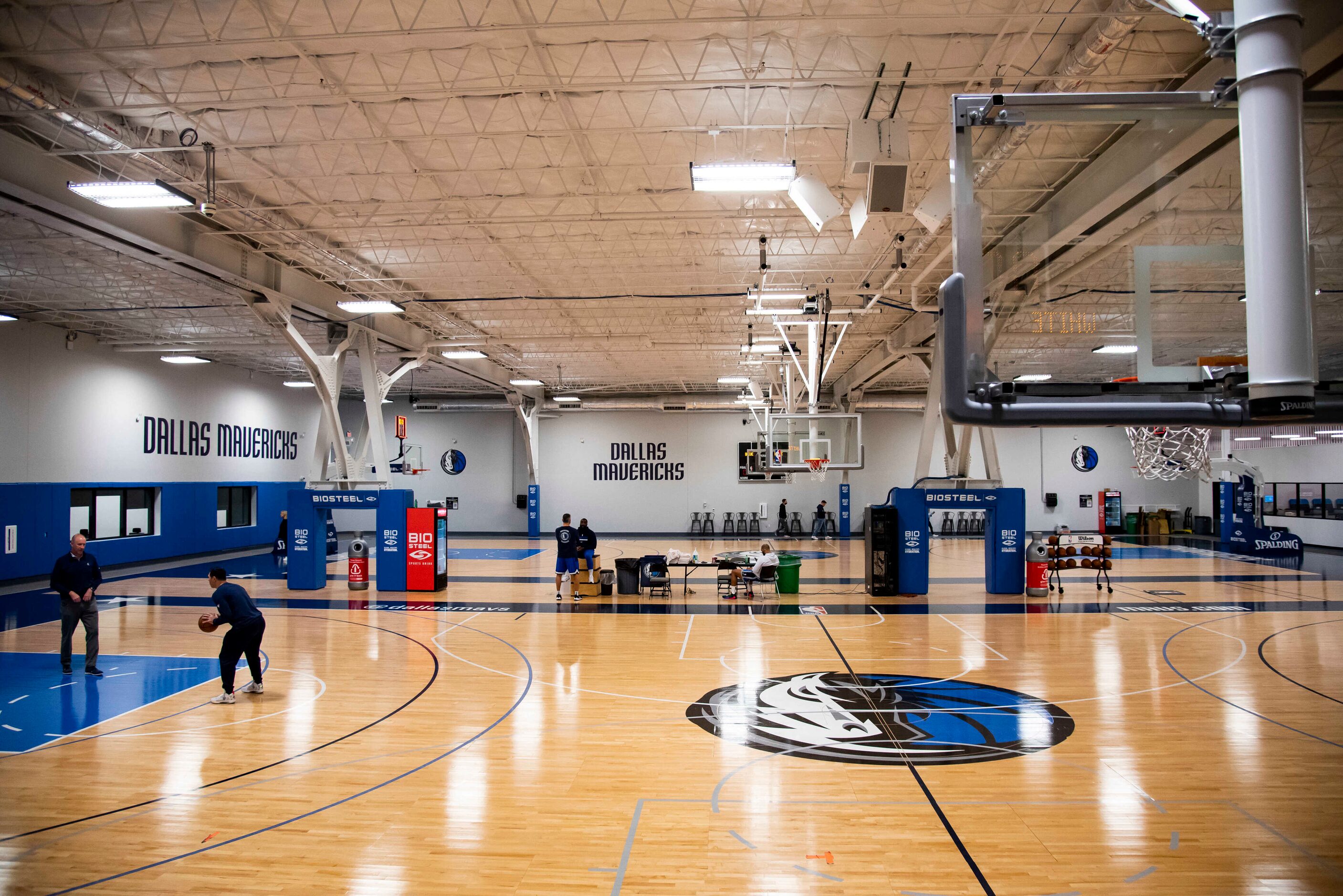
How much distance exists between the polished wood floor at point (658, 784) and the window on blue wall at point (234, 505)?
49.5ft

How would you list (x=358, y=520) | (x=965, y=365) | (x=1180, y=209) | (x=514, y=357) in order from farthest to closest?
(x=358, y=520), (x=514, y=357), (x=1180, y=209), (x=965, y=365)

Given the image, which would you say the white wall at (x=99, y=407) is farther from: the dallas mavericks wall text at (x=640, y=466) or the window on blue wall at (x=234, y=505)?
the dallas mavericks wall text at (x=640, y=466)

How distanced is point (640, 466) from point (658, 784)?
86.3ft

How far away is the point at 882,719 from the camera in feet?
24.3

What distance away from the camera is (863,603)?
1439cm

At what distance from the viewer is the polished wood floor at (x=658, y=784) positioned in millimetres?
4535

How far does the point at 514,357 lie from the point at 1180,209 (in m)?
22.4

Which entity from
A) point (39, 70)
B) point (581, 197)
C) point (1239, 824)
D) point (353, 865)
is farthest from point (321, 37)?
point (1239, 824)

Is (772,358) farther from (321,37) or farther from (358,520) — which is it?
(358,520)

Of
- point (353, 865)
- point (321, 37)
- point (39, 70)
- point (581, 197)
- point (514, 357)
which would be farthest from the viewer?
point (514, 357)

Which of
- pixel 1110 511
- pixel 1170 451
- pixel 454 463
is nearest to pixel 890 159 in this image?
pixel 1170 451

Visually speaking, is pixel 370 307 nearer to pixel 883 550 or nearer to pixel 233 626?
pixel 233 626

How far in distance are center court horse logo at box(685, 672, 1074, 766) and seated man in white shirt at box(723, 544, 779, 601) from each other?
226 inches

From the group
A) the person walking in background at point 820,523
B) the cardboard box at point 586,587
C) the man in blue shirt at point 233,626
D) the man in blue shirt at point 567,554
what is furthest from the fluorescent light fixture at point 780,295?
the person walking in background at point 820,523
